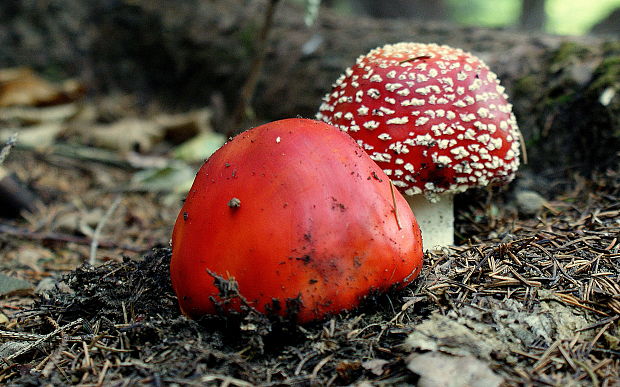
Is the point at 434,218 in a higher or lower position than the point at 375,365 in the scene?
higher

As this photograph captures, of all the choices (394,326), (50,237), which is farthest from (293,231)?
(50,237)

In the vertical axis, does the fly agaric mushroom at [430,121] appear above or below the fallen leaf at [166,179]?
above

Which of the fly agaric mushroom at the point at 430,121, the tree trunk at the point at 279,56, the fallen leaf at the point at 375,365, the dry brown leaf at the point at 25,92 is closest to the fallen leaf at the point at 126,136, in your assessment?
the dry brown leaf at the point at 25,92

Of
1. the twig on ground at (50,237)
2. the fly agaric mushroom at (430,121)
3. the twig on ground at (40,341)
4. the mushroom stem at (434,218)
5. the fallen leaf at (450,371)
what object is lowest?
the twig on ground at (50,237)

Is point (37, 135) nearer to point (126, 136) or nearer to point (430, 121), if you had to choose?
point (126, 136)

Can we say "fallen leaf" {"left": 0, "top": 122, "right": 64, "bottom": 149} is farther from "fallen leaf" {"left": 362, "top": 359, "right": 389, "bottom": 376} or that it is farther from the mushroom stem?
"fallen leaf" {"left": 362, "top": 359, "right": 389, "bottom": 376}

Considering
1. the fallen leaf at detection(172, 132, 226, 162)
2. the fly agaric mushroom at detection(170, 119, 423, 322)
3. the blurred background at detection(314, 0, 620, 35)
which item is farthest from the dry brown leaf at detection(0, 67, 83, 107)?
the blurred background at detection(314, 0, 620, 35)

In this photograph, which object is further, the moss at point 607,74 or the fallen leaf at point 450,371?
the moss at point 607,74

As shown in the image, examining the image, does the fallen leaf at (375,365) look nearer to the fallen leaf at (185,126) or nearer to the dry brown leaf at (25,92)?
the fallen leaf at (185,126)
